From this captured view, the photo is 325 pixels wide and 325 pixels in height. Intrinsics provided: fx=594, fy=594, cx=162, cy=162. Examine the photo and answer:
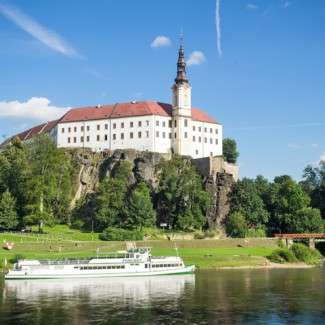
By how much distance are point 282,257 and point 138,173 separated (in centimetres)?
3668

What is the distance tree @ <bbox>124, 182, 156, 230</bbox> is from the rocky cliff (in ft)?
37.6

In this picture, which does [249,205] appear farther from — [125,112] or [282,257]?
[125,112]

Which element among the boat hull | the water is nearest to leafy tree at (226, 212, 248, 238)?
the boat hull

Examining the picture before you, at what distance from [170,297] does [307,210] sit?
68809 mm

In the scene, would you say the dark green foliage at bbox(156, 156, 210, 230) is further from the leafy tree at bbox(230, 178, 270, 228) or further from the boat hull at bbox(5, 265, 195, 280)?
the boat hull at bbox(5, 265, 195, 280)

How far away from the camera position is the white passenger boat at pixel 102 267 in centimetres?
7388

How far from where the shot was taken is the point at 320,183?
479 feet

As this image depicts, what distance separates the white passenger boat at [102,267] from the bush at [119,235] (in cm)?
1831

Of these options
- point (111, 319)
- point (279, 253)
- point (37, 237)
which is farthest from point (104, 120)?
point (111, 319)

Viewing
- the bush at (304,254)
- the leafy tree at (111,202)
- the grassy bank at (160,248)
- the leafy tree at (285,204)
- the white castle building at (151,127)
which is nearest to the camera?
the grassy bank at (160,248)

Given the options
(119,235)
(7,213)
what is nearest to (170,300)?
(119,235)

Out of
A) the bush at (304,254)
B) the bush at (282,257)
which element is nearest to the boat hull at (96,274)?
the bush at (282,257)

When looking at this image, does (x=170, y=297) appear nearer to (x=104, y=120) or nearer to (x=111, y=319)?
(x=111, y=319)

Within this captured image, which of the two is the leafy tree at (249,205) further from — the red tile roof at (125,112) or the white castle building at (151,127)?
the red tile roof at (125,112)
